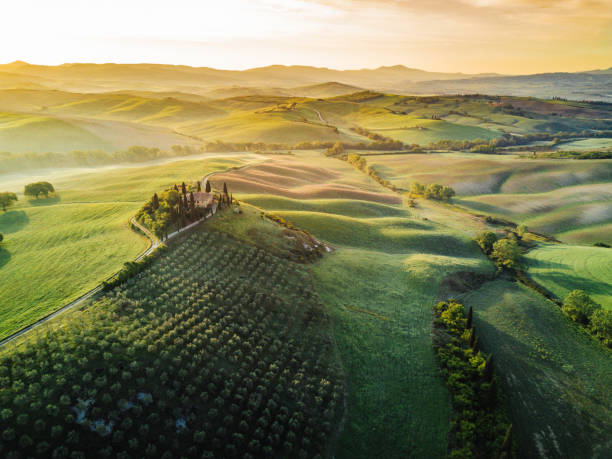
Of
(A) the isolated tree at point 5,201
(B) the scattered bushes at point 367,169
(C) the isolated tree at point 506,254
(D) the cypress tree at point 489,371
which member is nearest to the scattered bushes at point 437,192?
(B) the scattered bushes at point 367,169

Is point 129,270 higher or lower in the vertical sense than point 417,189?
higher

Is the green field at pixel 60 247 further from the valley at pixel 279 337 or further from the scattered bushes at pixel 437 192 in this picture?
the scattered bushes at pixel 437 192

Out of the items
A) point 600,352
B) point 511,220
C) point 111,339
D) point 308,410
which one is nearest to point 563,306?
point 600,352

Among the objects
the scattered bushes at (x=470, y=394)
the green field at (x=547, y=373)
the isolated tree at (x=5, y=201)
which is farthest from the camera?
the isolated tree at (x=5, y=201)

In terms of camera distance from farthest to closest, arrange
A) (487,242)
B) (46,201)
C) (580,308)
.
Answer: (46,201) < (487,242) < (580,308)

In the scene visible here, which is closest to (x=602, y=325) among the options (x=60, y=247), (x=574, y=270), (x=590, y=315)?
(x=590, y=315)

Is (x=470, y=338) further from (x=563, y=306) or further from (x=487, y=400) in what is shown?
(x=563, y=306)

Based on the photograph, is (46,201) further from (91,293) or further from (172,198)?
(91,293)
